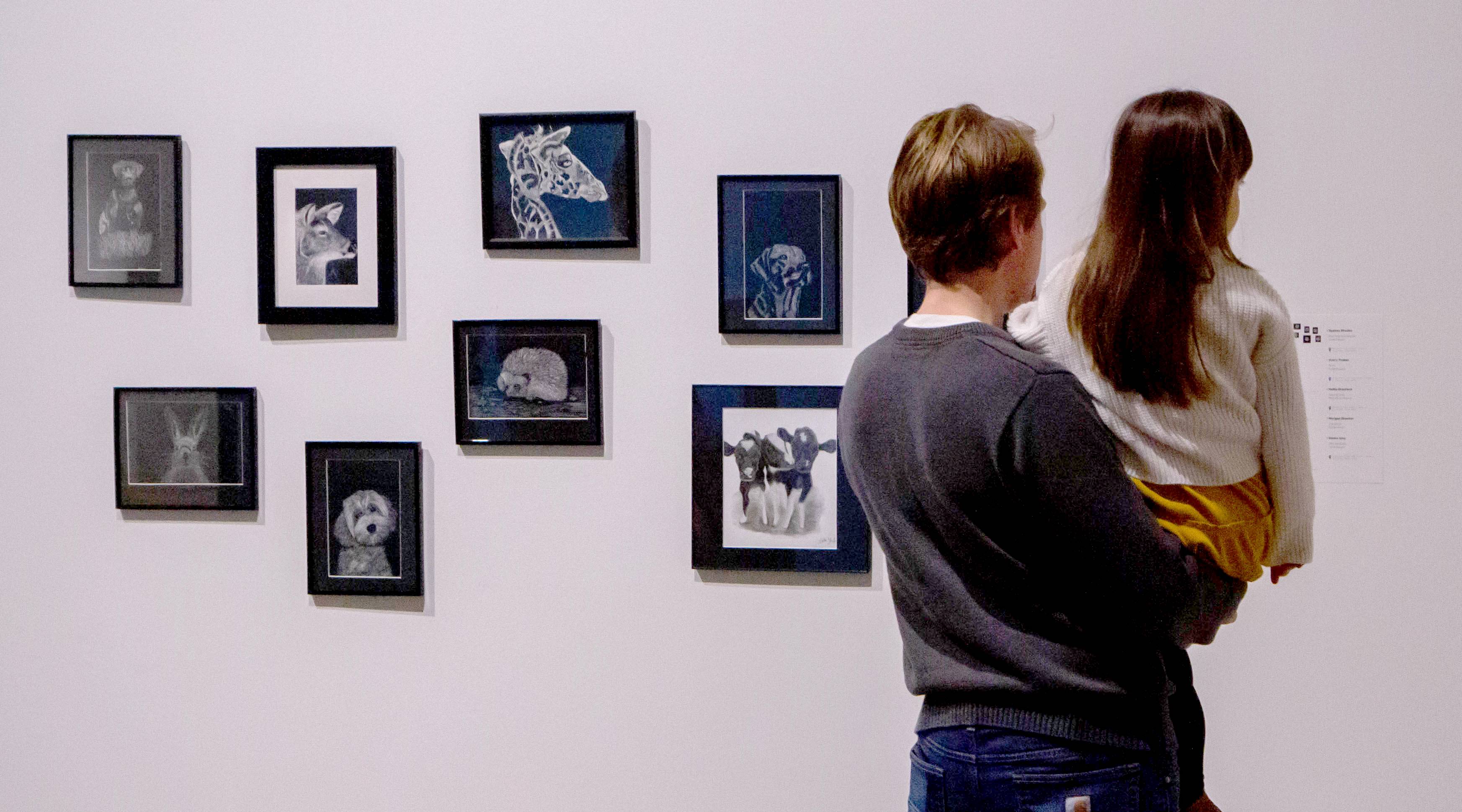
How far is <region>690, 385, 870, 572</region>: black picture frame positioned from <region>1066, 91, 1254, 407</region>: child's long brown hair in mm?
664

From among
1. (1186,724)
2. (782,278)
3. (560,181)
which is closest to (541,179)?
(560,181)

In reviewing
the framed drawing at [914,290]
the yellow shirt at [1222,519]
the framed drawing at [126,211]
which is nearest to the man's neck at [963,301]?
the yellow shirt at [1222,519]

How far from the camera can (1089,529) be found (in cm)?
93

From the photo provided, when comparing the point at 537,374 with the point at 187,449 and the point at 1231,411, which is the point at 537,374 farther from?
the point at 1231,411

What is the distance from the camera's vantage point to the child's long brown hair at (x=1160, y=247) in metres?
0.97

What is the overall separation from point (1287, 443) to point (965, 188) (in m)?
0.43

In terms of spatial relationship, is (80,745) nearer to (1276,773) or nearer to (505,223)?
(505,223)

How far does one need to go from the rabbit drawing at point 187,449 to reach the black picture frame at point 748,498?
883 mm

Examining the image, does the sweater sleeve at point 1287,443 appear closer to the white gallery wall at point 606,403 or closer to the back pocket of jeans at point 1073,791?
the back pocket of jeans at point 1073,791

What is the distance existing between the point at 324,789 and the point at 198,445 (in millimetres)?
654

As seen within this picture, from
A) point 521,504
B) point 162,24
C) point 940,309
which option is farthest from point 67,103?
point 940,309

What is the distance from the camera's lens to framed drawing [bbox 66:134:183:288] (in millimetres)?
1744

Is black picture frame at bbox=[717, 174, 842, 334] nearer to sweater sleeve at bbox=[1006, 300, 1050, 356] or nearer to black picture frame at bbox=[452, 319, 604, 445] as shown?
black picture frame at bbox=[452, 319, 604, 445]

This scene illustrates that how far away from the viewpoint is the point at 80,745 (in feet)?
5.91
